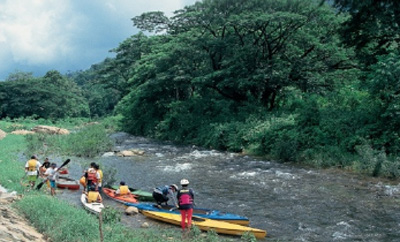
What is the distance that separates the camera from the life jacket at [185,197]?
1019cm

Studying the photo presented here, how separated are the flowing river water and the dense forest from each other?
86.9 inches

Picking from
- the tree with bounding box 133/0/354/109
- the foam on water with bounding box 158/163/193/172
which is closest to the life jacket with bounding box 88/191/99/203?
the foam on water with bounding box 158/163/193/172

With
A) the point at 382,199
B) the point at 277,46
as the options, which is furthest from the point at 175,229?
the point at 277,46

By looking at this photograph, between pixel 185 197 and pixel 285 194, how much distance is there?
542cm

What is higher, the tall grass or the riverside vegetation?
the tall grass

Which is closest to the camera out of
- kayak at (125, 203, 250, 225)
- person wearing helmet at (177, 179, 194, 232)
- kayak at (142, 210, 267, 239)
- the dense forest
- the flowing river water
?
kayak at (142, 210, 267, 239)

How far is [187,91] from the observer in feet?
128

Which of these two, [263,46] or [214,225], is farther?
[263,46]

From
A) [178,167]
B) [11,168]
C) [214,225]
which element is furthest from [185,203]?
[11,168]

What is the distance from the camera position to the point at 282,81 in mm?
27156

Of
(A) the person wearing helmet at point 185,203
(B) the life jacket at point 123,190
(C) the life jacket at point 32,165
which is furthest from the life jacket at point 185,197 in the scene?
(C) the life jacket at point 32,165

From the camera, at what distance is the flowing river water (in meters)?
10.5

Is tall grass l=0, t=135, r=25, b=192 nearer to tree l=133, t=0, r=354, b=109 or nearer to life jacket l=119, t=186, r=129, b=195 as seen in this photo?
life jacket l=119, t=186, r=129, b=195

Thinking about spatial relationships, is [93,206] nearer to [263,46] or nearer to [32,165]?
[32,165]
